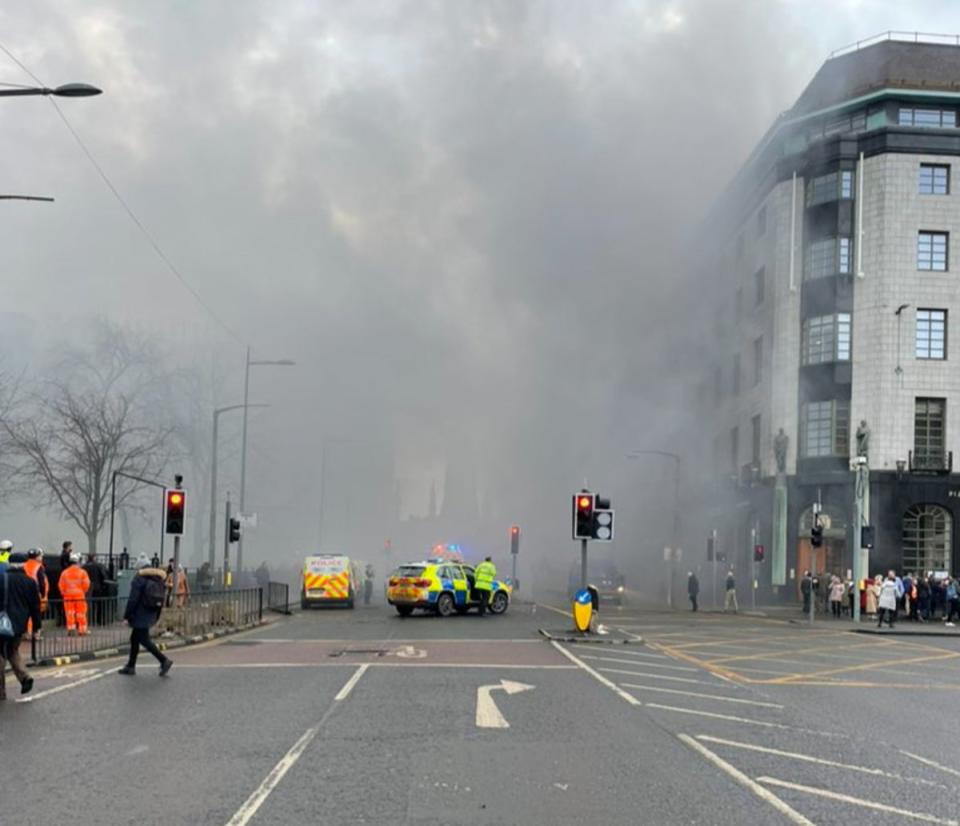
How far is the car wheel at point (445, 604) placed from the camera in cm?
2255

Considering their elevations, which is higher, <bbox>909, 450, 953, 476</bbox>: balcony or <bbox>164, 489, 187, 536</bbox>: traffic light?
<bbox>909, 450, 953, 476</bbox>: balcony

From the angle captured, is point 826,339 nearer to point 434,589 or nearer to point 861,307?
point 861,307

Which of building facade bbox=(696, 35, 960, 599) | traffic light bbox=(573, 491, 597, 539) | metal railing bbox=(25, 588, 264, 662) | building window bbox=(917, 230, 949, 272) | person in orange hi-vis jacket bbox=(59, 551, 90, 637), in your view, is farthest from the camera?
building window bbox=(917, 230, 949, 272)

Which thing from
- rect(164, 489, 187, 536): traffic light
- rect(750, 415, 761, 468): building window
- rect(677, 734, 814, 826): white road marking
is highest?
rect(750, 415, 761, 468): building window

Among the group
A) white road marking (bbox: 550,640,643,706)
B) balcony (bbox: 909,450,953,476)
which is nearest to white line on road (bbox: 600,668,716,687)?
white road marking (bbox: 550,640,643,706)

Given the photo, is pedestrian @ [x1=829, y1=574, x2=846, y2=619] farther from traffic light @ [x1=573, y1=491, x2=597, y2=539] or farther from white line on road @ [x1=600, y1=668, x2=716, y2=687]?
white line on road @ [x1=600, y1=668, x2=716, y2=687]

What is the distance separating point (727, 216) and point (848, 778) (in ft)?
108

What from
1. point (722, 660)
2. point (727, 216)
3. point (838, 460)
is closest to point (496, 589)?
point (722, 660)

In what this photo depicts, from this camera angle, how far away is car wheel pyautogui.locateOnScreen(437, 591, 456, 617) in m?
22.5

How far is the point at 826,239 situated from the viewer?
35.5m

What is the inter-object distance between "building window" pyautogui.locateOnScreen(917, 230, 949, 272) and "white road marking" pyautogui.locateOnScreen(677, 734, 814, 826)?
1227 inches

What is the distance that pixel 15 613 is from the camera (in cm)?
886

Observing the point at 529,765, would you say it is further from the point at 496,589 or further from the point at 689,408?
the point at 689,408

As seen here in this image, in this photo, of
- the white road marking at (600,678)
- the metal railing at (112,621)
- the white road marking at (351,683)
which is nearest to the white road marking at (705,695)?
the white road marking at (600,678)
